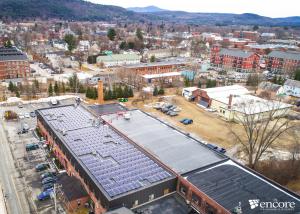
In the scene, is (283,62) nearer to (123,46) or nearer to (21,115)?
(123,46)

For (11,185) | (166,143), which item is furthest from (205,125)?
(11,185)

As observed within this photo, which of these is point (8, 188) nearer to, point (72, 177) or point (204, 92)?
point (72, 177)

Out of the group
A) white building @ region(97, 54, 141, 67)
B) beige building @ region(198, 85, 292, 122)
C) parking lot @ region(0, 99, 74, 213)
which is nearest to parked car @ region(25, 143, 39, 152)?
parking lot @ region(0, 99, 74, 213)

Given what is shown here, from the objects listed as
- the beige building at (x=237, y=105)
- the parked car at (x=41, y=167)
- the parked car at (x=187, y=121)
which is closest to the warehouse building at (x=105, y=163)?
the parked car at (x=41, y=167)

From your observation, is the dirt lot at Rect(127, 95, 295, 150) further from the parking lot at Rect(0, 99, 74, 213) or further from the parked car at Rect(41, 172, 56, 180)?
the parked car at Rect(41, 172, 56, 180)

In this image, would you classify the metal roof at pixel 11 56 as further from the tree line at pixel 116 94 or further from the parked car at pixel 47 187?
the parked car at pixel 47 187

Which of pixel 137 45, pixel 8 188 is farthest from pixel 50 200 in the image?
pixel 137 45
